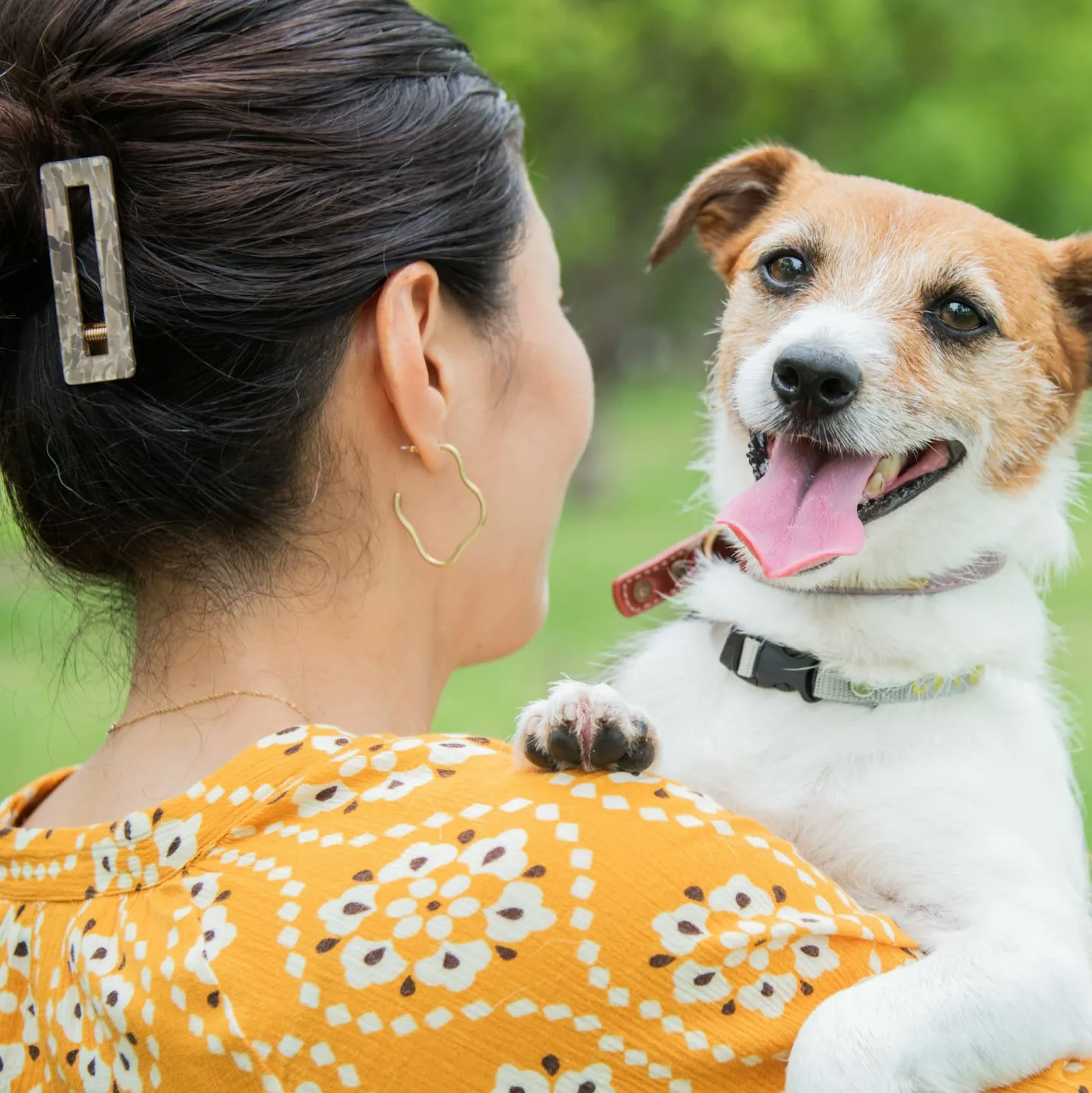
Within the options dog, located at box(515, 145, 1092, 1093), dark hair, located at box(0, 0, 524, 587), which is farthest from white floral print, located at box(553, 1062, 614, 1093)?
dark hair, located at box(0, 0, 524, 587)

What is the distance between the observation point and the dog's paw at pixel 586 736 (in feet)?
4.84

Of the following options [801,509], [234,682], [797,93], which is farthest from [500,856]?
[797,93]

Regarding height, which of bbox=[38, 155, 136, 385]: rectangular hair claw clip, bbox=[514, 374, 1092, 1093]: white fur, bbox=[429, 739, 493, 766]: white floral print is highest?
bbox=[38, 155, 136, 385]: rectangular hair claw clip

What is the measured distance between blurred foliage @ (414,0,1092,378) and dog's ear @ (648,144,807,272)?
8.25m

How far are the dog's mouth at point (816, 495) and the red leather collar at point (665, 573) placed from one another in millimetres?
171

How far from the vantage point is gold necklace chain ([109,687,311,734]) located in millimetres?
1547

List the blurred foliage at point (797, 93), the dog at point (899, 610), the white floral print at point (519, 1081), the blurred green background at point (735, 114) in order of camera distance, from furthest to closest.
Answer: the blurred foliage at point (797, 93)
the blurred green background at point (735, 114)
the dog at point (899, 610)
the white floral print at point (519, 1081)

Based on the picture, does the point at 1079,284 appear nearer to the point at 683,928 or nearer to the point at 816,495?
the point at 816,495

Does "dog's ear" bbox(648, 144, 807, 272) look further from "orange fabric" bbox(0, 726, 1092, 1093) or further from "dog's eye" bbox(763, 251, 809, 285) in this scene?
"orange fabric" bbox(0, 726, 1092, 1093)

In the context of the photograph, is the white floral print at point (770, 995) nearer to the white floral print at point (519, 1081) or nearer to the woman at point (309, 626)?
the woman at point (309, 626)

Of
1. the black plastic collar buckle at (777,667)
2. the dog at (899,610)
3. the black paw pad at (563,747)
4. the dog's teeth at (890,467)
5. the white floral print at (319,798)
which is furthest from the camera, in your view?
the dog's teeth at (890,467)

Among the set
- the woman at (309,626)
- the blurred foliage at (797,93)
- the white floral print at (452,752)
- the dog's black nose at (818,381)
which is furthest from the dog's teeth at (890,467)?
the blurred foliage at (797,93)

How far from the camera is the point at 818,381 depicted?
2.02 metres

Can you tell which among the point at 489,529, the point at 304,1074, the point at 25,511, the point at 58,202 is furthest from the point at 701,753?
the point at 58,202
